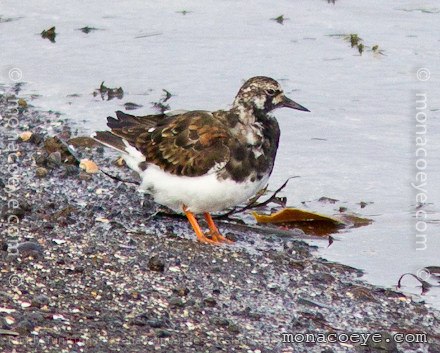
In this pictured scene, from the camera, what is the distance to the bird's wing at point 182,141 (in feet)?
19.7

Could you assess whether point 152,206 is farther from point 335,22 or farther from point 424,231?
point 335,22

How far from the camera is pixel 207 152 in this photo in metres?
6.01

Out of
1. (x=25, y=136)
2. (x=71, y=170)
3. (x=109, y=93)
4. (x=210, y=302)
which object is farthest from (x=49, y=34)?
(x=210, y=302)

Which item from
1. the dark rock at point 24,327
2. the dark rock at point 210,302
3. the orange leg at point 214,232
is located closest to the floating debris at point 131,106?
the orange leg at point 214,232

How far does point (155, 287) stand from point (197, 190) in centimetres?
83

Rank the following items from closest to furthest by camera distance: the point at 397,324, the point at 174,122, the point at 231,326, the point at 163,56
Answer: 1. the point at 231,326
2. the point at 397,324
3. the point at 174,122
4. the point at 163,56

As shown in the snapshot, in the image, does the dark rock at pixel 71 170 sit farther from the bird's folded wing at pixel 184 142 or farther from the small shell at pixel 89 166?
the bird's folded wing at pixel 184 142

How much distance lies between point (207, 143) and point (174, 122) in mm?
385

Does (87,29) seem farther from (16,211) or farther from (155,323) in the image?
(155,323)

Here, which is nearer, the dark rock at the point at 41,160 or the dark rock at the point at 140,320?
the dark rock at the point at 140,320

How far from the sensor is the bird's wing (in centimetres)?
600

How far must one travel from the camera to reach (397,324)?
17.7 feet

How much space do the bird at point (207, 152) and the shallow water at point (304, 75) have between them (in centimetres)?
74

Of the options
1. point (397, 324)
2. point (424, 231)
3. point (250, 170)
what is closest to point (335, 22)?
point (424, 231)
